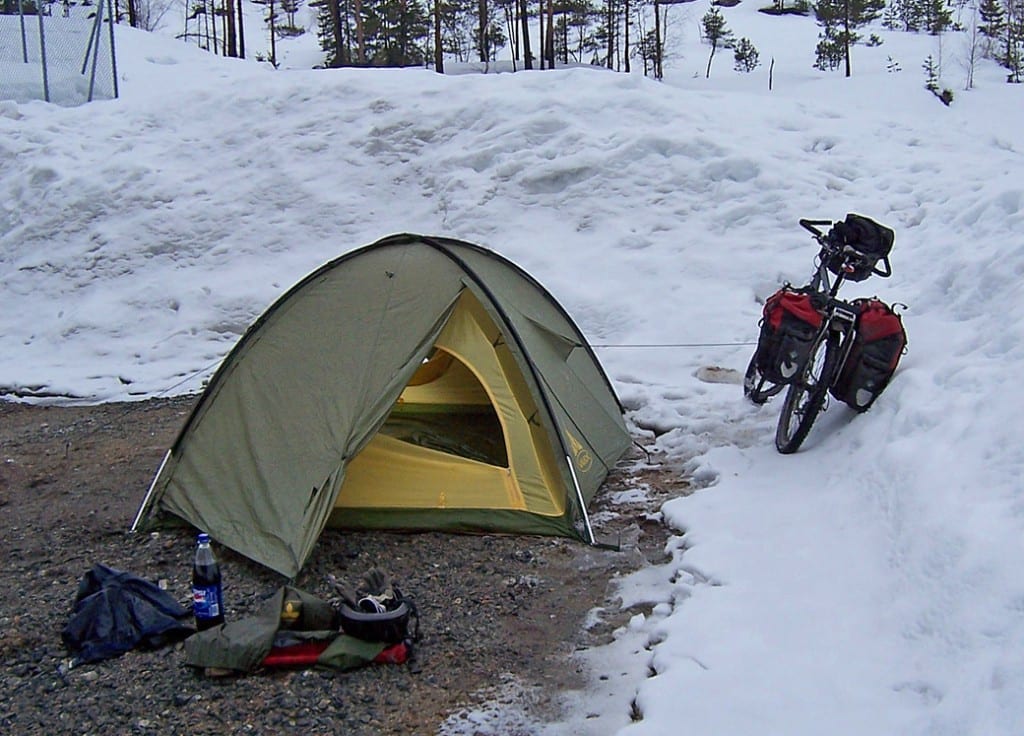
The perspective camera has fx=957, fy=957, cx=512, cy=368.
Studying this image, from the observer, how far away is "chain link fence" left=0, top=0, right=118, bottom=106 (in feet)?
51.3

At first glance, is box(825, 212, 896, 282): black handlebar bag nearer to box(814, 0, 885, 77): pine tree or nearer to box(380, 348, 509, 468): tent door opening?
box(380, 348, 509, 468): tent door opening

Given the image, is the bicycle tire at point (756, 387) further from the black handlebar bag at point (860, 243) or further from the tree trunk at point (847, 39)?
the tree trunk at point (847, 39)

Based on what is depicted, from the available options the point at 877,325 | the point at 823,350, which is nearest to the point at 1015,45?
the point at 823,350

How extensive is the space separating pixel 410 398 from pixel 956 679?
466 centimetres

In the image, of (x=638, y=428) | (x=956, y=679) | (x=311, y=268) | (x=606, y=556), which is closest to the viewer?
(x=956, y=679)

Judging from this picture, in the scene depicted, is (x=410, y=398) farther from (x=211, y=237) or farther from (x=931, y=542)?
(x=211, y=237)

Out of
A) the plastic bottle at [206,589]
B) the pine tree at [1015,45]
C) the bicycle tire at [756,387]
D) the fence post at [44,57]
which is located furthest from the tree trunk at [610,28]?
the plastic bottle at [206,589]

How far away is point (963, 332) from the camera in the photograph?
6203mm

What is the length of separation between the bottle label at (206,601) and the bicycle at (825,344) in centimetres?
370

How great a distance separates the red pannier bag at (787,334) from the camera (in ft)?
19.9

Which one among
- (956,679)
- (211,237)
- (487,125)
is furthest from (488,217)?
(956,679)

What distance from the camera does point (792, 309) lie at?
20.0 feet

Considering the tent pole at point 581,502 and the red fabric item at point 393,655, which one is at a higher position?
→ the tent pole at point 581,502

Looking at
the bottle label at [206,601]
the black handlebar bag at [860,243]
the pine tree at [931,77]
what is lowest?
the bottle label at [206,601]
